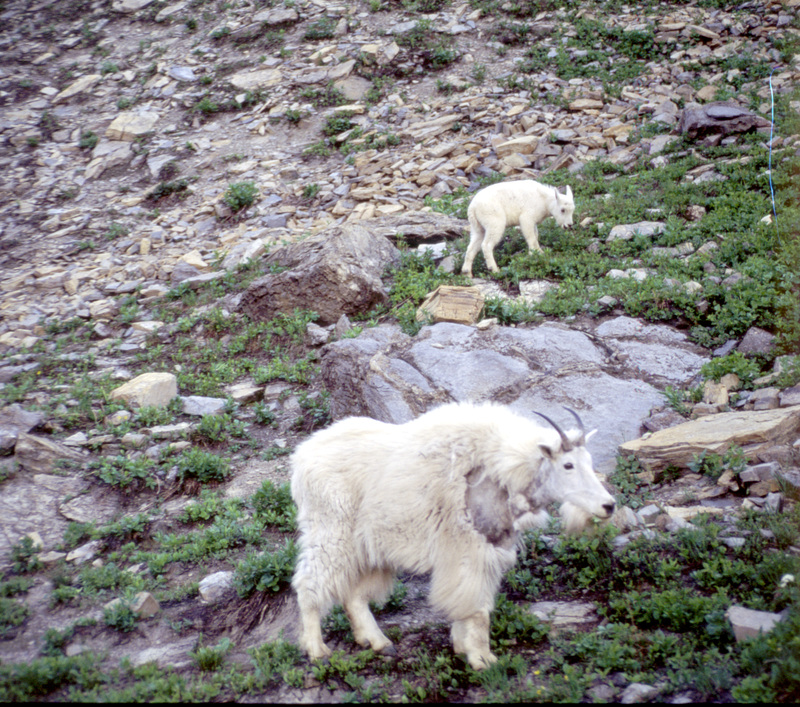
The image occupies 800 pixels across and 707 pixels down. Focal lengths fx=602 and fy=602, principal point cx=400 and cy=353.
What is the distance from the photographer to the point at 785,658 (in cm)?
344

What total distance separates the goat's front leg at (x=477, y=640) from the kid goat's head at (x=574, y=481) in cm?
100

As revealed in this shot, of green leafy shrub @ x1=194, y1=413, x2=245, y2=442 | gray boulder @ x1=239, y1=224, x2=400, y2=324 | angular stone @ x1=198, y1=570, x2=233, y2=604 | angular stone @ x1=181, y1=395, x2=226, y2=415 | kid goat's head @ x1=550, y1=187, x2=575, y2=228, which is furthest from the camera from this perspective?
kid goat's head @ x1=550, y1=187, x2=575, y2=228

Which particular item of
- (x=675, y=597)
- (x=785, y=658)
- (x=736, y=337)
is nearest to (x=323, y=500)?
(x=675, y=597)

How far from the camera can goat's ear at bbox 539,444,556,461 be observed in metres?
4.37

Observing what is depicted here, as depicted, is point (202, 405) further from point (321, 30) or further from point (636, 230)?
point (321, 30)

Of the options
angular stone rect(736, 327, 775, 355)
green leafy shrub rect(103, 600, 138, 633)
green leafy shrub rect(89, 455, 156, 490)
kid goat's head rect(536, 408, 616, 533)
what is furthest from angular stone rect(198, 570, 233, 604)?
angular stone rect(736, 327, 775, 355)

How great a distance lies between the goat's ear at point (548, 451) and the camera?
437 cm

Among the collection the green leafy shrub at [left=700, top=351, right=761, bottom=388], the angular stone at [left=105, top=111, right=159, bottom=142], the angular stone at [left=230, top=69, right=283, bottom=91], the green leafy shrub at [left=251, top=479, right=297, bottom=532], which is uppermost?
the angular stone at [left=230, top=69, right=283, bottom=91]

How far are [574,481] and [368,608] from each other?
6.17ft

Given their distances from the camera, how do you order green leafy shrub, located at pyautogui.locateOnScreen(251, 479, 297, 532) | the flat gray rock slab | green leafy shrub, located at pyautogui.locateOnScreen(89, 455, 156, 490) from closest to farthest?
green leafy shrub, located at pyautogui.locateOnScreen(251, 479, 297, 532) < the flat gray rock slab < green leafy shrub, located at pyautogui.locateOnScreen(89, 455, 156, 490)

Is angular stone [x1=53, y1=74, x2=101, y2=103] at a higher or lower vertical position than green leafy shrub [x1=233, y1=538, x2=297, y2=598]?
higher

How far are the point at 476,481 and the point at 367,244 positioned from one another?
7601mm

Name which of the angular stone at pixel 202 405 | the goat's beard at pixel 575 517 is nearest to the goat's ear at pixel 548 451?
the goat's beard at pixel 575 517

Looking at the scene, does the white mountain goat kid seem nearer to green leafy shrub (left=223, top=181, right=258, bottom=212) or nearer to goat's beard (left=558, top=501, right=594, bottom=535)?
goat's beard (left=558, top=501, right=594, bottom=535)
